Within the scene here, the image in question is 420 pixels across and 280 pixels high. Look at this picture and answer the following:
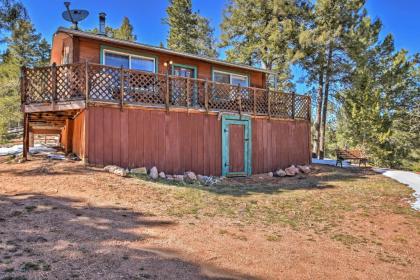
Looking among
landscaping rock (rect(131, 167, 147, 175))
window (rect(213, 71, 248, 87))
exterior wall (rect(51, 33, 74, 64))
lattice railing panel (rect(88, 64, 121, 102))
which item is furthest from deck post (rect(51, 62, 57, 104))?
window (rect(213, 71, 248, 87))

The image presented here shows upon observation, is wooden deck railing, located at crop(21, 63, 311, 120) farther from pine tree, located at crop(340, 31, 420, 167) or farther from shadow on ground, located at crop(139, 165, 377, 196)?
pine tree, located at crop(340, 31, 420, 167)

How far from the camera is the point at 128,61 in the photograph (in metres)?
11.7

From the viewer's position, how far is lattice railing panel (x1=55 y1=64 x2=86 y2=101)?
9.30 m

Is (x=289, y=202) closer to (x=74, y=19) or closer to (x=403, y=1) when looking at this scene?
(x=74, y=19)

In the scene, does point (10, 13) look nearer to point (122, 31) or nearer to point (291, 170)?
point (291, 170)

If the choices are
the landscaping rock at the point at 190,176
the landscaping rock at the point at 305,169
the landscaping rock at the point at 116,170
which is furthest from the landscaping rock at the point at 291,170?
the landscaping rock at the point at 116,170

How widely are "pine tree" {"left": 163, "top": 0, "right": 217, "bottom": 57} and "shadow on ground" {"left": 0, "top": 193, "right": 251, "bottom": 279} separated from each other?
28.5m

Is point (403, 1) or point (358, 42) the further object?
point (403, 1)

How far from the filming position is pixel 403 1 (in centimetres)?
2562

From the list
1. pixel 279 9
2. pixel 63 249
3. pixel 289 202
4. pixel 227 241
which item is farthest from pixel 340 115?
pixel 63 249

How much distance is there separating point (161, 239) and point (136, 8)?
3287 centimetres

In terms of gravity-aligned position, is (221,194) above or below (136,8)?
below

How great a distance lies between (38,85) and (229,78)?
808 cm

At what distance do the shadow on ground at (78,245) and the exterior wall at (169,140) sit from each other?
12.0 ft
